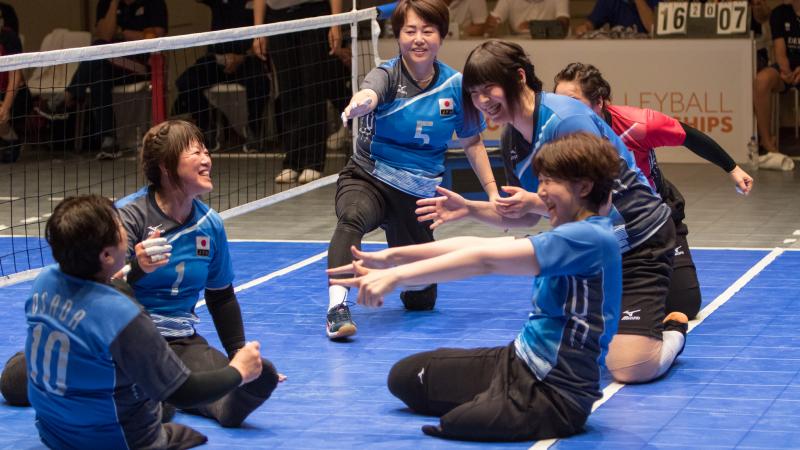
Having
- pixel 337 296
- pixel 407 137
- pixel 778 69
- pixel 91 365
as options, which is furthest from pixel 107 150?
pixel 91 365

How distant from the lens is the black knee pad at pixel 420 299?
6.79 metres

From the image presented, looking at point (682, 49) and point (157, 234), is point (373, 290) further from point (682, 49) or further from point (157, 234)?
point (682, 49)

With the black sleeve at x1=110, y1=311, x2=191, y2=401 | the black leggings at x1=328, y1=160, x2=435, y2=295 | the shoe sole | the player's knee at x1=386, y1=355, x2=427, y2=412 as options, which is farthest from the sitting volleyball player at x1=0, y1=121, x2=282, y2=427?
the black leggings at x1=328, y1=160, x2=435, y2=295

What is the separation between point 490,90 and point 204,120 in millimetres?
9605

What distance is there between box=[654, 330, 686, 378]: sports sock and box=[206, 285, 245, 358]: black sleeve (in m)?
1.70

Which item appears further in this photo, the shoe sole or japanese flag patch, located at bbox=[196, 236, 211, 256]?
the shoe sole

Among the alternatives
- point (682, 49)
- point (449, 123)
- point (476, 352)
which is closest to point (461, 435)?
point (476, 352)

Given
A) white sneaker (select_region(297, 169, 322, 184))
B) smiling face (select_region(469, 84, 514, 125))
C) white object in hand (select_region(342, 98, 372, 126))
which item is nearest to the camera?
smiling face (select_region(469, 84, 514, 125))

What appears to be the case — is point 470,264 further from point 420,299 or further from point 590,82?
point 420,299

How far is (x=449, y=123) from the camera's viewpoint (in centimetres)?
673

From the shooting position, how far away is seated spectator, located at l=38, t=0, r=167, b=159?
44.4ft

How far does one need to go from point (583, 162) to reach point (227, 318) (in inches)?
57.3

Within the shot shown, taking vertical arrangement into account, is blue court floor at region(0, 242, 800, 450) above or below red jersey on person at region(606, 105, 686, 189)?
below

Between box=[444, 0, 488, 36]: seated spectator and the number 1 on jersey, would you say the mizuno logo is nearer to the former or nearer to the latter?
the number 1 on jersey
